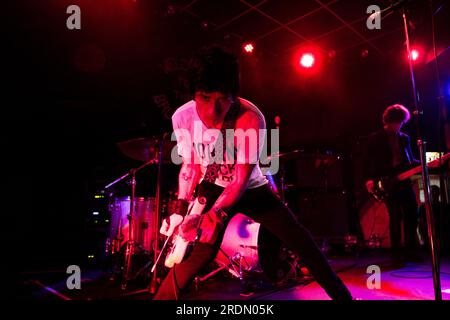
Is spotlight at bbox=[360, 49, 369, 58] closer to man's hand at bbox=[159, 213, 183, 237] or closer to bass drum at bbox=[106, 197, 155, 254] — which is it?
bass drum at bbox=[106, 197, 155, 254]

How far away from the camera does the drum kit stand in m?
3.62

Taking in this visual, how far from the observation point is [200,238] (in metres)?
1.72

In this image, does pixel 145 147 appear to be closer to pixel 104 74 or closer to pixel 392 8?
pixel 104 74

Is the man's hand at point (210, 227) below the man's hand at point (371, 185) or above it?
below

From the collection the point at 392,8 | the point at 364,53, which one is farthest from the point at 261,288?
the point at 364,53

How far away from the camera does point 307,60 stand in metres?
7.08

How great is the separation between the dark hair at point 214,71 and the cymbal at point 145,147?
1.94 metres

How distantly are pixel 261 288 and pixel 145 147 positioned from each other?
7.13 ft

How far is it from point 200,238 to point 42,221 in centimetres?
465

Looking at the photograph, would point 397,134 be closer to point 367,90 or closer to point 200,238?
point 367,90

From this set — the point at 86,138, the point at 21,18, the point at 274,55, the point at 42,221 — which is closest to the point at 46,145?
the point at 86,138

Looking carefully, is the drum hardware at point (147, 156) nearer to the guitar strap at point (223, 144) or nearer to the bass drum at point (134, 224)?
the bass drum at point (134, 224)

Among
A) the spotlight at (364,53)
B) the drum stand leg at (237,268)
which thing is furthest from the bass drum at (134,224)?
the spotlight at (364,53)

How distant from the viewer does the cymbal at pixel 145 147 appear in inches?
149
